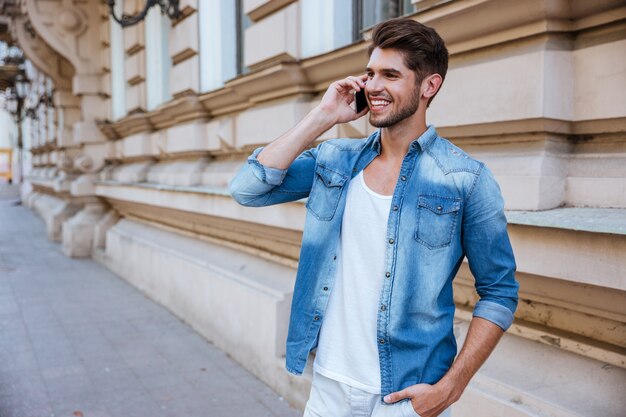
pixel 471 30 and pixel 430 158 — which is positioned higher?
pixel 471 30

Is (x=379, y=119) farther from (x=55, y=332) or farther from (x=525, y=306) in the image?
(x=55, y=332)

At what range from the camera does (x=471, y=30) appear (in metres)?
3.17

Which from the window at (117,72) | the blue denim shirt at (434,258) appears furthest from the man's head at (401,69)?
the window at (117,72)

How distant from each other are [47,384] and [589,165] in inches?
160

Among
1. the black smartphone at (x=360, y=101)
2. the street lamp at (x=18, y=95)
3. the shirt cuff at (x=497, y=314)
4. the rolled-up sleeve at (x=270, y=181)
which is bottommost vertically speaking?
the shirt cuff at (x=497, y=314)

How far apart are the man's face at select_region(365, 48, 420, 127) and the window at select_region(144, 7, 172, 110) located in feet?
21.9

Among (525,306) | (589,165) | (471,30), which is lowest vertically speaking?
(525,306)

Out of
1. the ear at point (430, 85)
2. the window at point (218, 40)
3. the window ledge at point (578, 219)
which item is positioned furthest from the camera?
the window at point (218, 40)

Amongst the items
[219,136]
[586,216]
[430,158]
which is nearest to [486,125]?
[586,216]

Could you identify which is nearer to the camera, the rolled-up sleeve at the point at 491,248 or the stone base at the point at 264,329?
the rolled-up sleeve at the point at 491,248

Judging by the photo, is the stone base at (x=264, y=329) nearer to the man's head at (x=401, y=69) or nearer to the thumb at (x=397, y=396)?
the thumb at (x=397, y=396)

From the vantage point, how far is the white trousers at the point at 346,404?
5.91ft

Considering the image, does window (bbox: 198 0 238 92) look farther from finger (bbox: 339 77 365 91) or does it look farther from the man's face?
the man's face

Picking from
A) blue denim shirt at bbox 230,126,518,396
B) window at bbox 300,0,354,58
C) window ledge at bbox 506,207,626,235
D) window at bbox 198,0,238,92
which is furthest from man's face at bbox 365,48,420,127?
window at bbox 198,0,238,92
